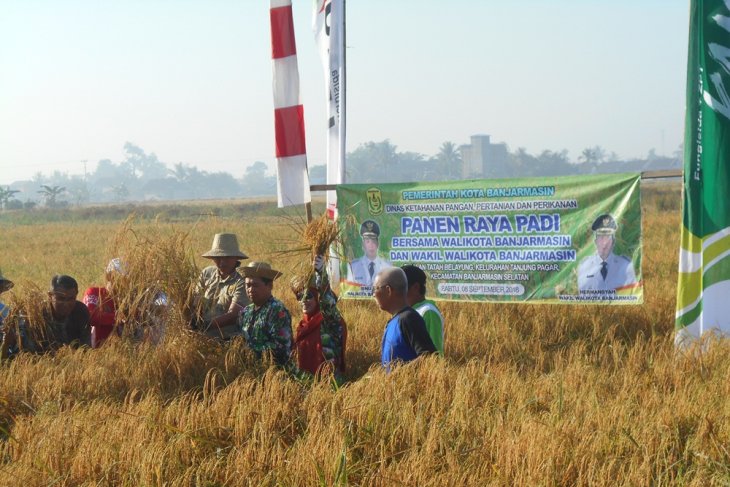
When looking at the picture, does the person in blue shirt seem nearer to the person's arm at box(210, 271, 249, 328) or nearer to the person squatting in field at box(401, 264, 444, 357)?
the person squatting in field at box(401, 264, 444, 357)

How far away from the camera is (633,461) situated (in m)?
4.34

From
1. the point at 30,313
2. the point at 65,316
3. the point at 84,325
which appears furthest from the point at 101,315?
the point at 30,313

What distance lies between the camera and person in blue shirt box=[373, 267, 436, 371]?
5543 millimetres

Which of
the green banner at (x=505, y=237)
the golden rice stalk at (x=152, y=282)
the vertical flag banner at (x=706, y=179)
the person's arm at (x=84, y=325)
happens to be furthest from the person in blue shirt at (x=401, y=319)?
the person's arm at (x=84, y=325)

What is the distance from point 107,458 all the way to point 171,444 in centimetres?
36

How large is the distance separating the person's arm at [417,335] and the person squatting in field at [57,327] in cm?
318

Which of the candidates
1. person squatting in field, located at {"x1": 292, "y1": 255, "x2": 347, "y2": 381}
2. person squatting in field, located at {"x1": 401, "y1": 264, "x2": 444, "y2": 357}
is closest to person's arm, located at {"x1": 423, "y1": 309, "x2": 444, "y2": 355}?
person squatting in field, located at {"x1": 401, "y1": 264, "x2": 444, "y2": 357}

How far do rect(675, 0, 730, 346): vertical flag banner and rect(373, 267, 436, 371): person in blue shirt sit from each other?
2.68 m

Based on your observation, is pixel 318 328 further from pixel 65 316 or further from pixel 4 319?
pixel 4 319

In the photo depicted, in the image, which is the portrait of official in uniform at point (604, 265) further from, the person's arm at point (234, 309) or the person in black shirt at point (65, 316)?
the person in black shirt at point (65, 316)

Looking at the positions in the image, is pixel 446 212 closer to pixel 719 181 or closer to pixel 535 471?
pixel 719 181

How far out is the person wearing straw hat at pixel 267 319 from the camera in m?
6.49

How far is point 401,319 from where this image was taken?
554 cm

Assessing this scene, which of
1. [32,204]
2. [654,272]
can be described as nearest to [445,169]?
[32,204]
